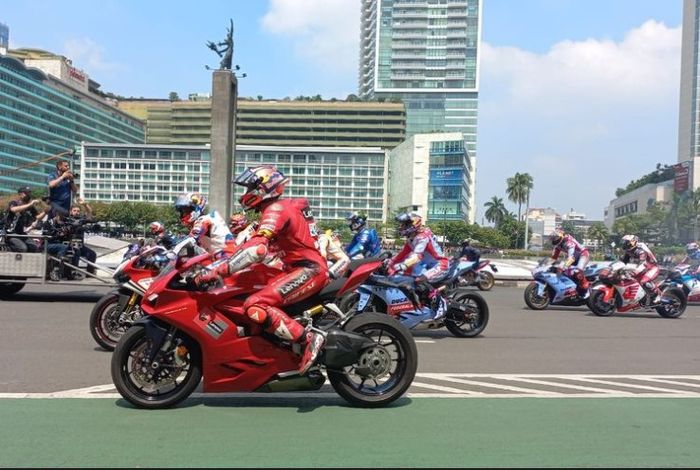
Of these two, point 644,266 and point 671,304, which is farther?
point 644,266

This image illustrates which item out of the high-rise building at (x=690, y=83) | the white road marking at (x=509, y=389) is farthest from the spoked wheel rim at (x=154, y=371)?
the high-rise building at (x=690, y=83)

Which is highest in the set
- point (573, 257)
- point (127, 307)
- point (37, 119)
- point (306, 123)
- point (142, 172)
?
point (306, 123)

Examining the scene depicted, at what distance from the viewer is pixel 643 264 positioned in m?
14.0

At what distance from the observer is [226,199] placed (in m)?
27.7

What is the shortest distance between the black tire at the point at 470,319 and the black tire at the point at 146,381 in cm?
550

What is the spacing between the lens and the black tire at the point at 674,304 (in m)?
13.8

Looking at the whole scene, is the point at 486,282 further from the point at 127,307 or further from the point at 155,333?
the point at 155,333

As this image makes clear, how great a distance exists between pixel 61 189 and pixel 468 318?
316 inches

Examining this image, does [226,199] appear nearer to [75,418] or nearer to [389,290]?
[389,290]

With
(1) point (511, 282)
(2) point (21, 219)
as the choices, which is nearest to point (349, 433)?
(2) point (21, 219)

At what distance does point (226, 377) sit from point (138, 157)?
144m

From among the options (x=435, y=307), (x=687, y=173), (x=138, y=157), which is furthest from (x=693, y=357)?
(x=138, y=157)

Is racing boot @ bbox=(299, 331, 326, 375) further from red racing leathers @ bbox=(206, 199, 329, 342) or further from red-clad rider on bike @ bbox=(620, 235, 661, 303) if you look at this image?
red-clad rider on bike @ bbox=(620, 235, 661, 303)

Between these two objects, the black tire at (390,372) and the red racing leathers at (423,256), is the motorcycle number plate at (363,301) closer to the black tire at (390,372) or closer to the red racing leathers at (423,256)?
the red racing leathers at (423,256)
